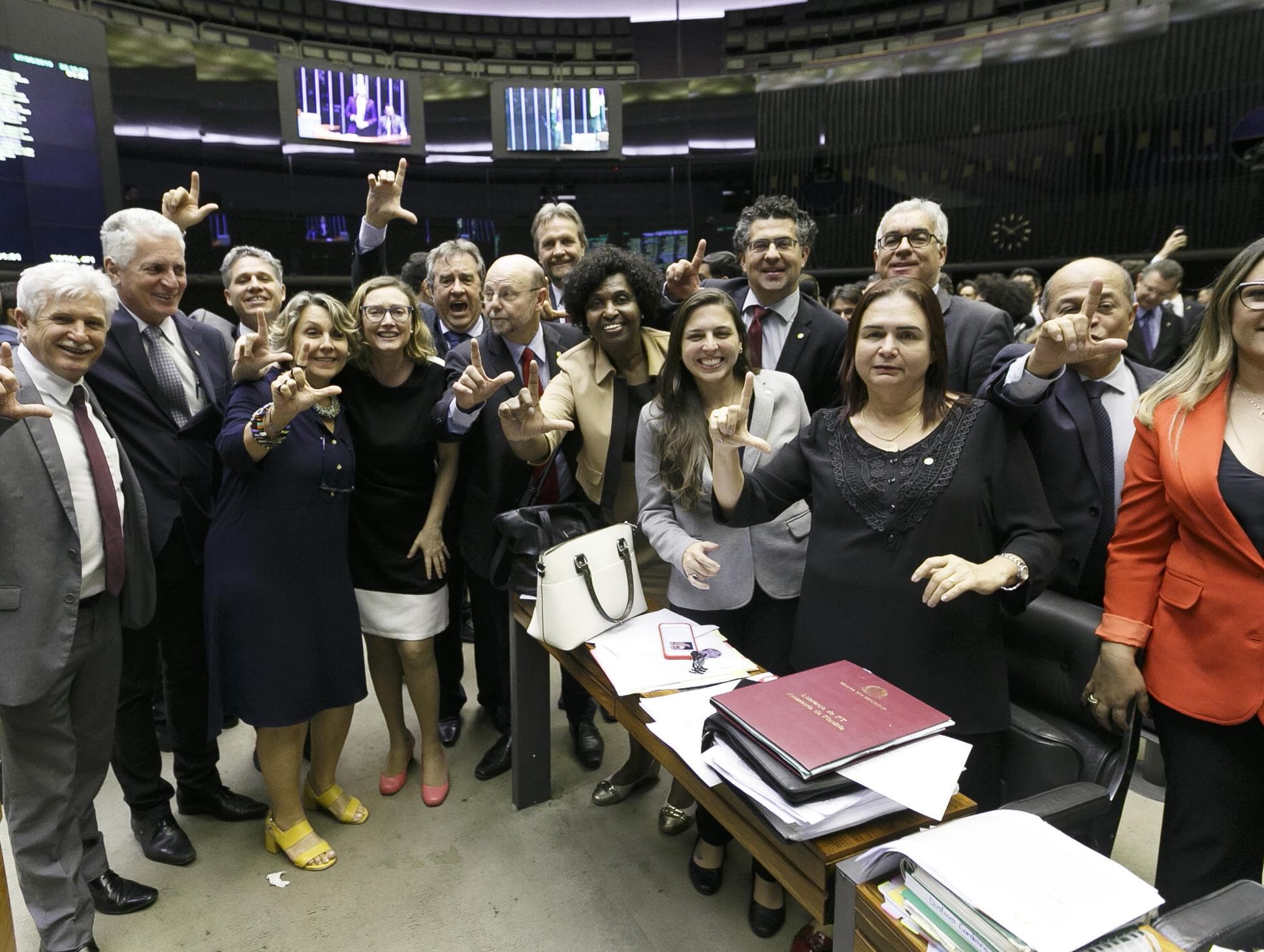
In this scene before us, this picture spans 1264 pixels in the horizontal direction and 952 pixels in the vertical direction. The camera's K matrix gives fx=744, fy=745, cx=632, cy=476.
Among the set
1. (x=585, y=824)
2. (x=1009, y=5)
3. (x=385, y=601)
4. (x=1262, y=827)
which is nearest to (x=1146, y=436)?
(x=1262, y=827)

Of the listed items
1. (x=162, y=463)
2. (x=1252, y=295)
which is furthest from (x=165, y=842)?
(x=1252, y=295)

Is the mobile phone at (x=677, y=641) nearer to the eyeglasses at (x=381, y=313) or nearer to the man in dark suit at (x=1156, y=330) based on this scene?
the eyeglasses at (x=381, y=313)

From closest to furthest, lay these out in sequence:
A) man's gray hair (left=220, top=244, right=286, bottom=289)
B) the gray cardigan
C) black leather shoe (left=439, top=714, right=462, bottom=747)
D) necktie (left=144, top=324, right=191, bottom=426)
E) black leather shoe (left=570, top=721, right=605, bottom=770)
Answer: the gray cardigan → necktie (left=144, top=324, right=191, bottom=426) → man's gray hair (left=220, top=244, right=286, bottom=289) → black leather shoe (left=570, top=721, right=605, bottom=770) → black leather shoe (left=439, top=714, right=462, bottom=747)

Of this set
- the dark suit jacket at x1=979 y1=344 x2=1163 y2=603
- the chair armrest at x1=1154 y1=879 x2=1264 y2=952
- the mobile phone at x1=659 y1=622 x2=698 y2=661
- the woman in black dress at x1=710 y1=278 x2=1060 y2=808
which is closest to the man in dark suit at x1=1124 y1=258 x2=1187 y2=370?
the dark suit jacket at x1=979 y1=344 x2=1163 y2=603

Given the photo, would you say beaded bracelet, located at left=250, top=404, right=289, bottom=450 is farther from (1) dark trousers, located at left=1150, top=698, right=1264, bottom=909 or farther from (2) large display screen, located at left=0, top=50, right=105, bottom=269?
(2) large display screen, located at left=0, top=50, right=105, bottom=269

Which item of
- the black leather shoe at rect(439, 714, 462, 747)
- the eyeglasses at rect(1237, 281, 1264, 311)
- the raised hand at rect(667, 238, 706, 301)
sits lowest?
the black leather shoe at rect(439, 714, 462, 747)

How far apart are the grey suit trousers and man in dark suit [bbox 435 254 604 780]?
1103mm

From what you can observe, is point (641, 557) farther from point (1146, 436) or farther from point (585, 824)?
point (1146, 436)

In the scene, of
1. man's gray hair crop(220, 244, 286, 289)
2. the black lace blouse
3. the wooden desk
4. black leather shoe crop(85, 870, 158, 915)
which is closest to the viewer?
the wooden desk

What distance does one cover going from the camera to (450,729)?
3.19 meters

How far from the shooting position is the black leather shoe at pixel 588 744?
9.66ft

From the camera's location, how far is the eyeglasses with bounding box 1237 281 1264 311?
1.44 m

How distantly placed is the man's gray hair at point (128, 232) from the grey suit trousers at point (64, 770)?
3.58 ft

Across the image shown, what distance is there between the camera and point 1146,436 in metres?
1.61
